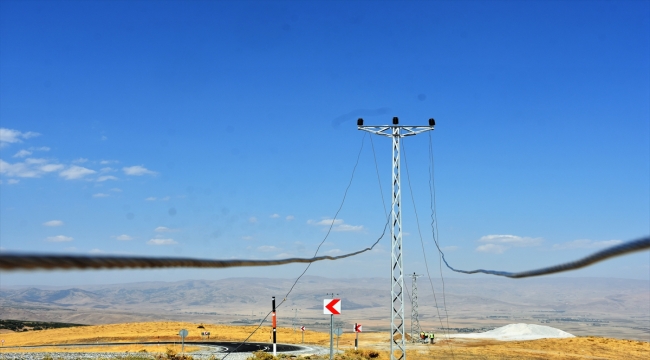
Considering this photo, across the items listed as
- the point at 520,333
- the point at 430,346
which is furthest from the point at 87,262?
the point at 520,333

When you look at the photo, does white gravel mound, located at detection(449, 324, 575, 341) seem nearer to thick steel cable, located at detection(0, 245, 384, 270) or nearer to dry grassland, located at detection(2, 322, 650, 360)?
dry grassland, located at detection(2, 322, 650, 360)

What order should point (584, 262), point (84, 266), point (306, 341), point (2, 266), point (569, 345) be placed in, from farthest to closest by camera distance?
point (306, 341) → point (569, 345) → point (584, 262) → point (84, 266) → point (2, 266)

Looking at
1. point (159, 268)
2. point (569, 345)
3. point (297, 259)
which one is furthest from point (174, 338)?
point (159, 268)

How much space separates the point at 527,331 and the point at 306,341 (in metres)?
25.0

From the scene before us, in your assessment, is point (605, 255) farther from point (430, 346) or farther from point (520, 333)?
point (520, 333)

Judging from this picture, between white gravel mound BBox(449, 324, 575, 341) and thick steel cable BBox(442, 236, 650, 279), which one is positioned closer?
thick steel cable BBox(442, 236, 650, 279)

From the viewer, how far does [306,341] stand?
51.4m

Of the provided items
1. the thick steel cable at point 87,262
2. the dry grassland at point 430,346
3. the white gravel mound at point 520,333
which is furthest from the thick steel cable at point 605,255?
the white gravel mound at point 520,333

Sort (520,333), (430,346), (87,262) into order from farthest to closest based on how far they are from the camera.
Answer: (520,333)
(430,346)
(87,262)

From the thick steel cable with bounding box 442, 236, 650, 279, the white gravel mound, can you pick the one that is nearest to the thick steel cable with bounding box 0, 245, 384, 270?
the thick steel cable with bounding box 442, 236, 650, 279

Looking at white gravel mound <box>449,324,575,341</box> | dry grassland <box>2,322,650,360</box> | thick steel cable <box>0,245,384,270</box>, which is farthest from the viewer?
white gravel mound <box>449,324,575,341</box>

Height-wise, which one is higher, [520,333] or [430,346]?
[430,346]

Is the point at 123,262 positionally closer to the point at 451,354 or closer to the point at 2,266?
the point at 2,266

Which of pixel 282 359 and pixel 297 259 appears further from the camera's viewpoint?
pixel 282 359
